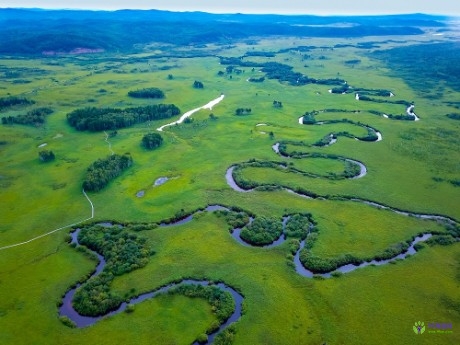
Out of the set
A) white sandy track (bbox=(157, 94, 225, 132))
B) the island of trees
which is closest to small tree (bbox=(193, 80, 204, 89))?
white sandy track (bbox=(157, 94, 225, 132))

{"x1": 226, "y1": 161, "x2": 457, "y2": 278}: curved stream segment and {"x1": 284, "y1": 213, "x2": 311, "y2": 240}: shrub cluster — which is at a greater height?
{"x1": 284, "y1": 213, "x2": 311, "y2": 240}: shrub cluster

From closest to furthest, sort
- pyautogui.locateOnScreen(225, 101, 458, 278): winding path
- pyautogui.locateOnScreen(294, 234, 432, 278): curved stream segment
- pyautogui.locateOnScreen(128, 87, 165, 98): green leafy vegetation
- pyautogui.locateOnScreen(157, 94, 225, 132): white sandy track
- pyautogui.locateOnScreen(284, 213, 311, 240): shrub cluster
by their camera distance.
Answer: pyautogui.locateOnScreen(294, 234, 432, 278): curved stream segment, pyautogui.locateOnScreen(225, 101, 458, 278): winding path, pyautogui.locateOnScreen(284, 213, 311, 240): shrub cluster, pyautogui.locateOnScreen(157, 94, 225, 132): white sandy track, pyautogui.locateOnScreen(128, 87, 165, 98): green leafy vegetation

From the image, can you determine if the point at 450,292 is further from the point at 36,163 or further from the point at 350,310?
the point at 36,163

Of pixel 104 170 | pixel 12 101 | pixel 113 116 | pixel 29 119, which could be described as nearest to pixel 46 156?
pixel 104 170

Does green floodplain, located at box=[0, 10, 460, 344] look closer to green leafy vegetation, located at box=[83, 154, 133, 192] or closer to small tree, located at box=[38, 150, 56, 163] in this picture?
small tree, located at box=[38, 150, 56, 163]

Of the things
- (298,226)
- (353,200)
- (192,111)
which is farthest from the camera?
(192,111)

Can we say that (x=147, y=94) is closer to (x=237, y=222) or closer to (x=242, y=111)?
(x=242, y=111)

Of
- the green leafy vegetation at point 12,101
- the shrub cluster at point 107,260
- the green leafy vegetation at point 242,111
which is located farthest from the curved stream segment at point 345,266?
the green leafy vegetation at point 12,101

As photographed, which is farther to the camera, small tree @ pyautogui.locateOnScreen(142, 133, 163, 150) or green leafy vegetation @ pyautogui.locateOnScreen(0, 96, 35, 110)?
green leafy vegetation @ pyautogui.locateOnScreen(0, 96, 35, 110)
